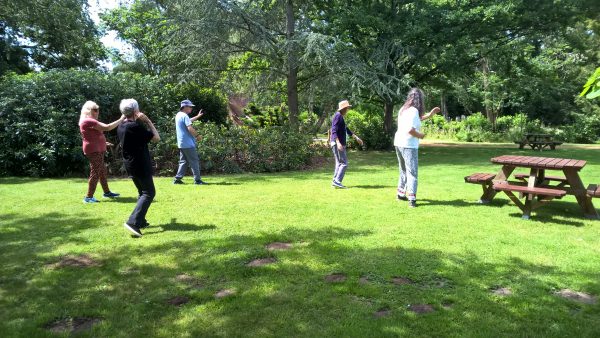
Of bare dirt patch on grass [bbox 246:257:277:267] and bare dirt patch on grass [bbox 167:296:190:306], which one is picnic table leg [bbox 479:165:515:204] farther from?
bare dirt patch on grass [bbox 167:296:190:306]

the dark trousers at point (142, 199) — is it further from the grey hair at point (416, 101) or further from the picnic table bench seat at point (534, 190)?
the picnic table bench seat at point (534, 190)

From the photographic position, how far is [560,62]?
1282 inches

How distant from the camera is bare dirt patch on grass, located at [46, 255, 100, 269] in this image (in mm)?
4570

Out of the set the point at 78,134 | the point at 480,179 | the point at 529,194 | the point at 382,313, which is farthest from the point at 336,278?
the point at 78,134

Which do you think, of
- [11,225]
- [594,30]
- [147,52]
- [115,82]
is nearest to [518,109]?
[594,30]

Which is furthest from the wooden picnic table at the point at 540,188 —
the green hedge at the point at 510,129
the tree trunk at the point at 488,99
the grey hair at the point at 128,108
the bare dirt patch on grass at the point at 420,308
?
the tree trunk at the point at 488,99

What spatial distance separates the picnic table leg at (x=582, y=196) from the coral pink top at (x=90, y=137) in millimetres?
7387

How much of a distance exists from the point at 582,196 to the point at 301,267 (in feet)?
15.3

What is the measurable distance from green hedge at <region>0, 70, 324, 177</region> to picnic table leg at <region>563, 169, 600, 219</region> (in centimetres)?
749

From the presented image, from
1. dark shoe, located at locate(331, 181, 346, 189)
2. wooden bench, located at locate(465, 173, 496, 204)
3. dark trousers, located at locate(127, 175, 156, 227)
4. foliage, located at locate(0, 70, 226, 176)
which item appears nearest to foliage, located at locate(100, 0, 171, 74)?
foliage, located at locate(0, 70, 226, 176)

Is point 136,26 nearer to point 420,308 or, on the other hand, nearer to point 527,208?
point 527,208

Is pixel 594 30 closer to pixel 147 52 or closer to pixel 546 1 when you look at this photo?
pixel 546 1

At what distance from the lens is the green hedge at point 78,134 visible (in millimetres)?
11242

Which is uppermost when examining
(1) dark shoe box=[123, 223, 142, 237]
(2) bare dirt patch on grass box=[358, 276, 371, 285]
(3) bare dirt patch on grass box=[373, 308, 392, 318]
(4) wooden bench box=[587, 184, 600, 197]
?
(4) wooden bench box=[587, 184, 600, 197]
